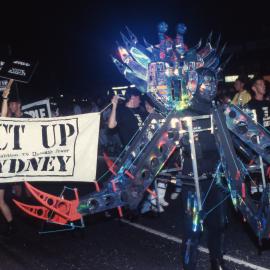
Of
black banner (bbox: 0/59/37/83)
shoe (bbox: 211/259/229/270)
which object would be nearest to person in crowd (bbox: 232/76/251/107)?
black banner (bbox: 0/59/37/83)

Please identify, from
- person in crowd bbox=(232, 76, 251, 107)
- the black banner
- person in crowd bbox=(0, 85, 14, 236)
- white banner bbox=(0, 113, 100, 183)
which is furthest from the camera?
person in crowd bbox=(232, 76, 251, 107)

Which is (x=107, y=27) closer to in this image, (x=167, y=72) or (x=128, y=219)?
(x=128, y=219)

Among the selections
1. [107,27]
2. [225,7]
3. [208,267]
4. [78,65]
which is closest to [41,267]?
[208,267]

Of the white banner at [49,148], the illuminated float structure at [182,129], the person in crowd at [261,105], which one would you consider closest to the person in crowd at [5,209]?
the white banner at [49,148]

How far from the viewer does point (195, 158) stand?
12.8ft

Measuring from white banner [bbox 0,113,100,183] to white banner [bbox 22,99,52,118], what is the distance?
211 cm

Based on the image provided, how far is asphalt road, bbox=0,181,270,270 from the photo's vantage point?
500 cm

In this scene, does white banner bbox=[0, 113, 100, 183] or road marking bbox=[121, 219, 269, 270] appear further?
white banner bbox=[0, 113, 100, 183]

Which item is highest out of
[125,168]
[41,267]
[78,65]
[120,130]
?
[78,65]

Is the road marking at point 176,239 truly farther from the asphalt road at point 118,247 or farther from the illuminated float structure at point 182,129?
the illuminated float structure at point 182,129

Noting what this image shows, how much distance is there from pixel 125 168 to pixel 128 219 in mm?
2340

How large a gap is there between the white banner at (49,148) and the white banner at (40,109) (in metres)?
2.11

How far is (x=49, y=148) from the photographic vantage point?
5.97 m

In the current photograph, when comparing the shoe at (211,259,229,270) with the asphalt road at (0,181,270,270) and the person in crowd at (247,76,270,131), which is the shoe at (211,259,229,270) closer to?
the asphalt road at (0,181,270,270)
